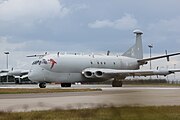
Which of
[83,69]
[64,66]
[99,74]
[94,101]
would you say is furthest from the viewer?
[99,74]

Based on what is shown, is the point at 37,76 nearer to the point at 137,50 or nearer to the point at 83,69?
the point at 83,69

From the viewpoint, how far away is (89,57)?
231ft

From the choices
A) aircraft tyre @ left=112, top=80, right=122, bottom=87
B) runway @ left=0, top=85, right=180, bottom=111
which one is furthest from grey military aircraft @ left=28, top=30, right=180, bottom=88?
runway @ left=0, top=85, right=180, bottom=111

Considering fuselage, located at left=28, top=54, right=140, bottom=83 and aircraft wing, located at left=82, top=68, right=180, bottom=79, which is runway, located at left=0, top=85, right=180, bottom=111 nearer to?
fuselage, located at left=28, top=54, right=140, bottom=83

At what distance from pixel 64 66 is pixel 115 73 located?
9332 mm

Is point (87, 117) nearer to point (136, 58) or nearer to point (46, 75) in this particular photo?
point (46, 75)

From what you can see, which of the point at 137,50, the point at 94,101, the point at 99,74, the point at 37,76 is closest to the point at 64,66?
the point at 37,76

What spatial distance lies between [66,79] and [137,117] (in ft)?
191

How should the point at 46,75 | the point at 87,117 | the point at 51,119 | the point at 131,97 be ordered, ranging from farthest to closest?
the point at 46,75
the point at 51,119
the point at 87,117
the point at 131,97

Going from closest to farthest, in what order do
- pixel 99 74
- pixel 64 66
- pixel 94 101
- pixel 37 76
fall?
pixel 94 101
pixel 37 76
pixel 64 66
pixel 99 74

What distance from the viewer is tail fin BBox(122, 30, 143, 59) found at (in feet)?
267

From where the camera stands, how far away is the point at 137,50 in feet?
273

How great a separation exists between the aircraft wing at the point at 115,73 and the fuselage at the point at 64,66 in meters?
0.83

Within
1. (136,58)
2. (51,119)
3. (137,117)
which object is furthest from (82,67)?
(137,117)
